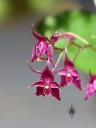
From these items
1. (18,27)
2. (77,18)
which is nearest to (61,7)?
(18,27)

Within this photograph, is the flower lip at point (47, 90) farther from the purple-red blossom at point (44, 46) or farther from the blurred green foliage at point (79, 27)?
the blurred green foliage at point (79, 27)

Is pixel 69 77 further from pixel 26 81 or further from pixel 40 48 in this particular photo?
pixel 26 81

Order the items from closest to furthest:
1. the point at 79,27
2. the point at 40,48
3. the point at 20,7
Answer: the point at 40,48 → the point at 79,27 → the point at 20,7

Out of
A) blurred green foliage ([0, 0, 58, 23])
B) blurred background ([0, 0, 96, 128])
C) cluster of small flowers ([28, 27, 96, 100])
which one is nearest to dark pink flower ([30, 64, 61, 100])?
cluster of small flowers ([28, 27, 96, 100])

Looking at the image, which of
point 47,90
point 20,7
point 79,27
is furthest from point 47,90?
point 20,7

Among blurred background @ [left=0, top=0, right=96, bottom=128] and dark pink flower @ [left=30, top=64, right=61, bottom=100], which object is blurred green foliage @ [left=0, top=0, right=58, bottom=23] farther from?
dark pink flower @ [left=30, top=64, right=61, bottom=100]

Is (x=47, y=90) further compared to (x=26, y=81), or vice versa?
(x=26, y=81)

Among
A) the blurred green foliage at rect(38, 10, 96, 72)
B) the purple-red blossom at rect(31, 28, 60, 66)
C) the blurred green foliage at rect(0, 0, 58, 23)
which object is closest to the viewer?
the purple-red blossom at rect(31, 28, 60, 66)
